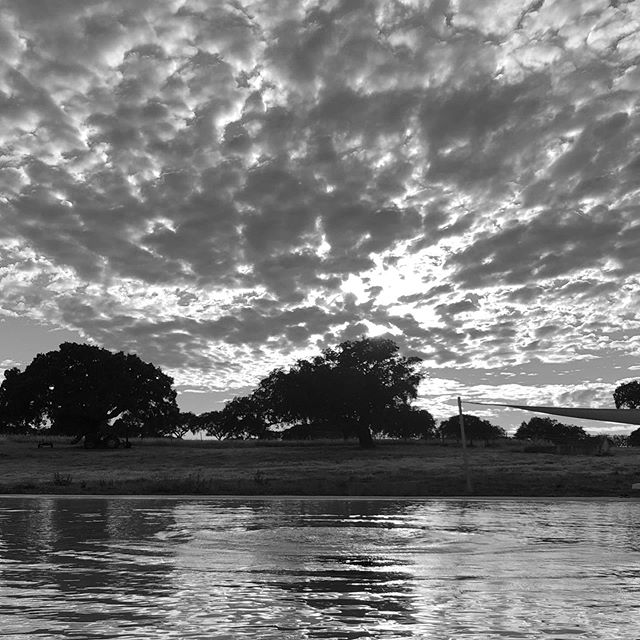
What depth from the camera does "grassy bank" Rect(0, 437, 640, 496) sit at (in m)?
23.5

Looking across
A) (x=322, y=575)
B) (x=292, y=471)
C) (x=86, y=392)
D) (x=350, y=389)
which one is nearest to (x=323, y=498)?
(x=322, y=575)

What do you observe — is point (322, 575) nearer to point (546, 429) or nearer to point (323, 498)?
point (323, 498)

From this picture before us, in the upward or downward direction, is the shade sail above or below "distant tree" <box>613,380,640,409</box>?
below

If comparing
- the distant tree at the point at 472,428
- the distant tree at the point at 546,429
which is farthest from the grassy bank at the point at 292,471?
the distant tree at the point at 546,429

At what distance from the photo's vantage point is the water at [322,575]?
555 centimetres

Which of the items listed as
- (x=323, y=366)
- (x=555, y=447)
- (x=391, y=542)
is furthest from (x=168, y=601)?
(x=323, y=366)

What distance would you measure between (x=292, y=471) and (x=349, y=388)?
26.7m

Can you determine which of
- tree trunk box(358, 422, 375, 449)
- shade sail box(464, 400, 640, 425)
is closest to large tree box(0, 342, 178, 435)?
tree trunk box(358, 422, 375, 449)

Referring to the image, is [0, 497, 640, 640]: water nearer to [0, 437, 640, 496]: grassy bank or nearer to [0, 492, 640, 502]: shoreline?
[0, 492, 640, 502]: shoreline

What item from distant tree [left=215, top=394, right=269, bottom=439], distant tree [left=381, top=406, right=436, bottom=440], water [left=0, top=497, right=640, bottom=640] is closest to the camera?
water [left=0, top=497, right=640, bottom=640]

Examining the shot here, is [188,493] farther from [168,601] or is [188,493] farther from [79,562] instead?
[168,601]

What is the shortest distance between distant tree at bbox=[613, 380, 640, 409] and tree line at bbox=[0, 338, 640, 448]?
4406 cm

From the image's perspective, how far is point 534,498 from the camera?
1997cm

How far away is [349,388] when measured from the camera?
6334 centimetres
